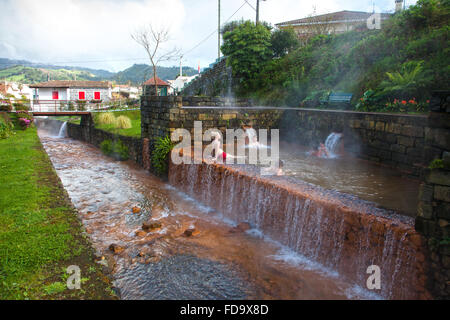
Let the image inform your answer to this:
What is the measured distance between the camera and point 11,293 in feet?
12.2

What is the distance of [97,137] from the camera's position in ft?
67.2

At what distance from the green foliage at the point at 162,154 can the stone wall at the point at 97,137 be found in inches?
89.6

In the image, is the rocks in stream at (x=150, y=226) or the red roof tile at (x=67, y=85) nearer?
the rocks in stream at (x=150, y=226)

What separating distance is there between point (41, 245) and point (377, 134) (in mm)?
8342

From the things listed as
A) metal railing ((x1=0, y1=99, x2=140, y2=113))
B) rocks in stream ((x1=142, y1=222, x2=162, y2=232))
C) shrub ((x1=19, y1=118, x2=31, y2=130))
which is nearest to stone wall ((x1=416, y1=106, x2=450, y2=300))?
rocks in stream ((x1=142, y1=222, x2=162, y2=232))

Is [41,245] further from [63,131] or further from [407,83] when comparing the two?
[63,131]

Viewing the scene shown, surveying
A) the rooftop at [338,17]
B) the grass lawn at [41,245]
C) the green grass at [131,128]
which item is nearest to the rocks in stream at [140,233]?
the grass lawn at [41,245]

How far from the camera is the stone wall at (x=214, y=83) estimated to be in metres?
22.2

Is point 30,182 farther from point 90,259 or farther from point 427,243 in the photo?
point 427,243

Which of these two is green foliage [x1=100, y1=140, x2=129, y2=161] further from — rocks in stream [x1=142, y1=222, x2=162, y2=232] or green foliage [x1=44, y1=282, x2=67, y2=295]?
green foliage [x1=44, y1=282, x2=67, y2=295]

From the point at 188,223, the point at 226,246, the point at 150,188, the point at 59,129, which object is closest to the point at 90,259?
the point at 226,246

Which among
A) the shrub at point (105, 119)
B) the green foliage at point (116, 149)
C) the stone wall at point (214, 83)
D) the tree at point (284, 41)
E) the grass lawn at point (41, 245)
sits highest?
the tree at point (284, 41)

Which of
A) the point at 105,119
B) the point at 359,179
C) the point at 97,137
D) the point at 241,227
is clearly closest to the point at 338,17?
the point at 105,119

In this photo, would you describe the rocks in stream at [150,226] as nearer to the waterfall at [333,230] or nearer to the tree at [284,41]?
the waterfall at [333,230]
